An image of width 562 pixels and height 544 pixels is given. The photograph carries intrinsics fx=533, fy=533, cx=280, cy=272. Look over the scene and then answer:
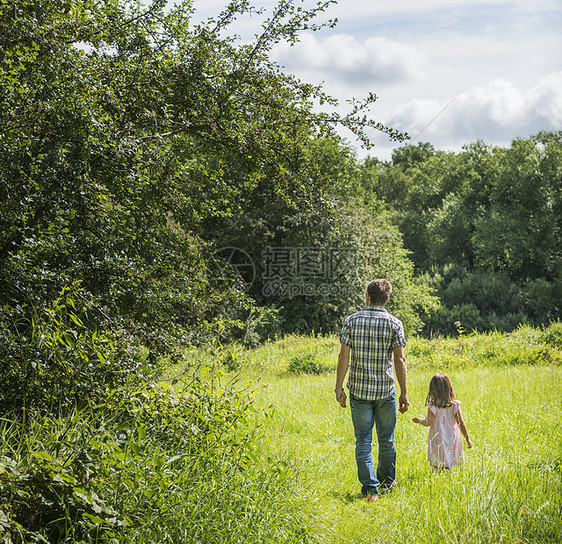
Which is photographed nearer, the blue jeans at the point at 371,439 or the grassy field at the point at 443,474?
the grassy field at the point at 443,474

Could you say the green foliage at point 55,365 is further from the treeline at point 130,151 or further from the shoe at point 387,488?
the shoe at point 387,488

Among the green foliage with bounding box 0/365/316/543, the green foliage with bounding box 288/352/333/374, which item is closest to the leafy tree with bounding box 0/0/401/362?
the green foliage with bounding box 0/365/316/543

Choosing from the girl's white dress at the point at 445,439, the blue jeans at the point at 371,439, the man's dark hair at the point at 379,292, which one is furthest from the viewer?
the girl's white dress at the point at 445,439

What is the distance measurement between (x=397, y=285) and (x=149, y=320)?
18275 millimetres

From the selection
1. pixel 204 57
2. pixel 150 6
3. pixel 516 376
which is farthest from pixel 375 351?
pixel 516 376

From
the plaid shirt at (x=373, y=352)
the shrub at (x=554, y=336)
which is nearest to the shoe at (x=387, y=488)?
the plaid shirt at (x=373, y=352)

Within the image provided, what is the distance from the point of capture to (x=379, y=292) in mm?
4605

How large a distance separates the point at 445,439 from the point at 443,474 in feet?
1.17

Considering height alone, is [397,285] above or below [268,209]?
below

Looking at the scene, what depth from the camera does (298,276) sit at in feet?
67.5

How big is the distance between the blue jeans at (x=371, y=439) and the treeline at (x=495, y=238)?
25219mm

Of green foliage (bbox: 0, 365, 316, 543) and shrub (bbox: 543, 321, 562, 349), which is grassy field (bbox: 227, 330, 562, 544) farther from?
shrub (bbox: 543, 321, 562, 349)

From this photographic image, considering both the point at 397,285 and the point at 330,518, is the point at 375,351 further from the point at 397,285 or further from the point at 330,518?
the point at 397,285

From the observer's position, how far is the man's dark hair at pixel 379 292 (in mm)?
4609
